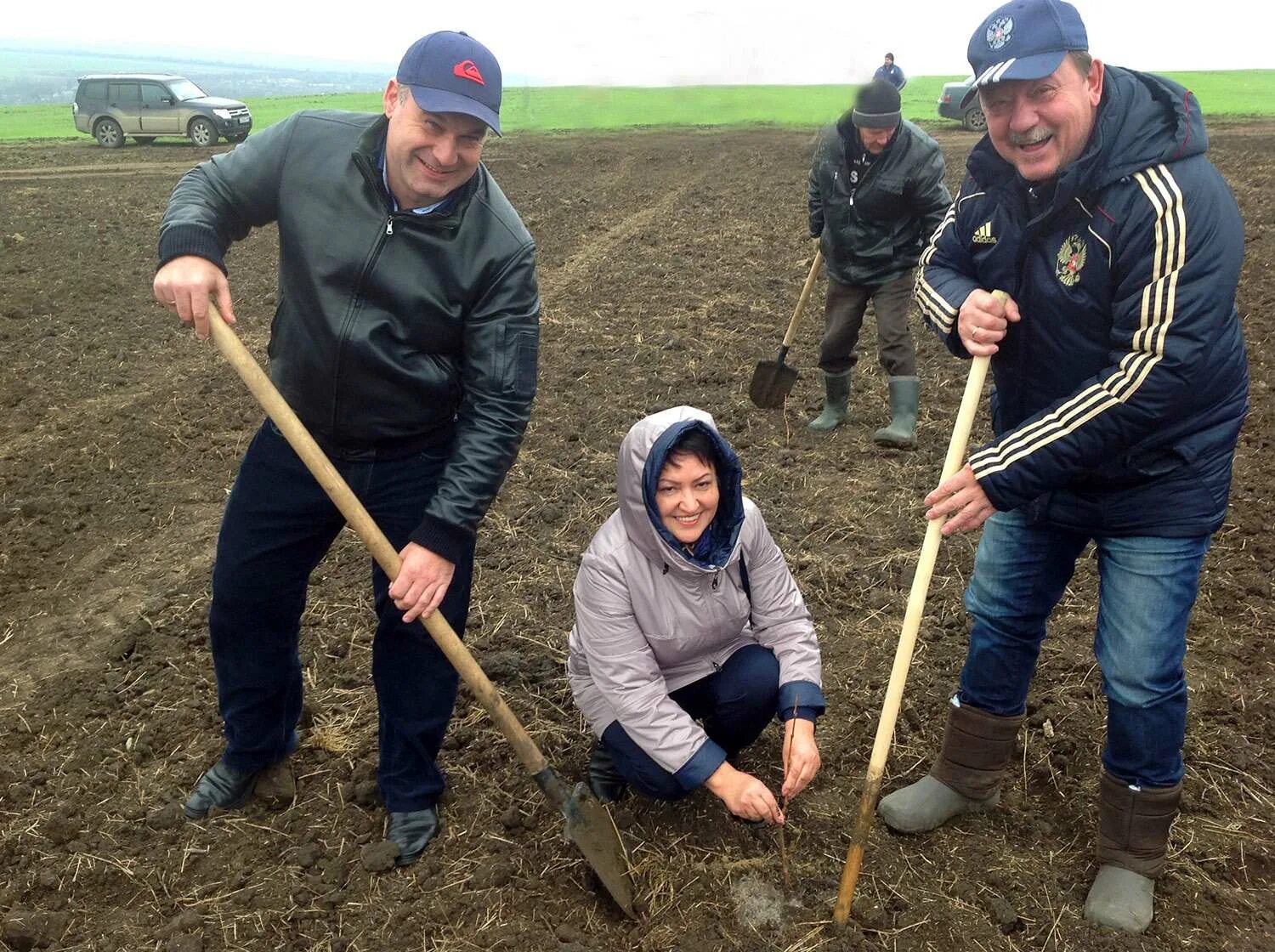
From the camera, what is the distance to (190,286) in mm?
2361

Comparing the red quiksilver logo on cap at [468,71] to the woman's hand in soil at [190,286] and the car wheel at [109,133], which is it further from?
the car wheel at [109,133]

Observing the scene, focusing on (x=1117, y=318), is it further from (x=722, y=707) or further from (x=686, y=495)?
(x=722, y=707)

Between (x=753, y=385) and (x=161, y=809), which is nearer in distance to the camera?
(x=161, y=809)

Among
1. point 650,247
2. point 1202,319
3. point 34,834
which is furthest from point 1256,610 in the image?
Result: point 650,247

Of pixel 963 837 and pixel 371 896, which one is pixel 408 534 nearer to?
pixel 371 896

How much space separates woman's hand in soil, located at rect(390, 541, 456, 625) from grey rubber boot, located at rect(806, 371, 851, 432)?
3869 mm

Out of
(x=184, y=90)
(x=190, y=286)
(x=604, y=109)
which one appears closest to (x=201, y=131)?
(x=184, y=90)

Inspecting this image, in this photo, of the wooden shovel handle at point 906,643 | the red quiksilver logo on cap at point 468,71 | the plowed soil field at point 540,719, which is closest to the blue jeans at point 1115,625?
the wooden shovel handle at point 906,643

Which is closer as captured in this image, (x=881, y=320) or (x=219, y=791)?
(x=219, y=791)

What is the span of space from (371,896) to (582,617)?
94 centimetres

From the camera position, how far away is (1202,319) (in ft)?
6.95

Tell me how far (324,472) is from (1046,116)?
1741 mm

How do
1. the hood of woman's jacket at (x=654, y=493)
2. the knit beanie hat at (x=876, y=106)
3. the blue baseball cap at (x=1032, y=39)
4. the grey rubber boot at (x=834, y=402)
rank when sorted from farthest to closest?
the grey rubber boot at (x=834, y=402) → the knit beanie hat at (x=876, y=106) → the hood of woman's jacket at (x=654, y=493) → the blue baseball cap at (x=1032, y=39)

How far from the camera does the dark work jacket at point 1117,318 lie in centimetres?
211
